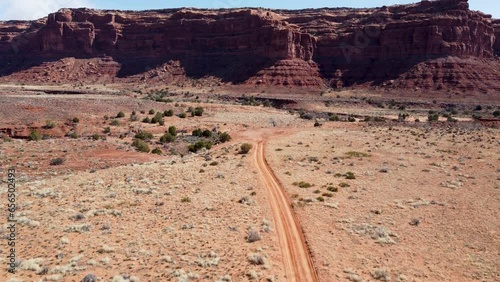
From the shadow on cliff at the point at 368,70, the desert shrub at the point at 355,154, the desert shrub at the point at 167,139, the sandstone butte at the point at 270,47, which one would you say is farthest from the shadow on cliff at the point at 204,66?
the desert shrub at the point at 355,154

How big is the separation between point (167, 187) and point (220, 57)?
8945cm

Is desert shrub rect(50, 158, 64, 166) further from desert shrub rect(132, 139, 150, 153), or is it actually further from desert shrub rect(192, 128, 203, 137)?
desert shrub rect(192, 128, 203, 137)

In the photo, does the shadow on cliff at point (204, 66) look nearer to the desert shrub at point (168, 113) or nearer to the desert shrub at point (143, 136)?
the desert shrub at point (168, 113)

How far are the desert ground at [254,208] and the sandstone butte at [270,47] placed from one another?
193 ft

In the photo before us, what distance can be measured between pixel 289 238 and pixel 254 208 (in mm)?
2819

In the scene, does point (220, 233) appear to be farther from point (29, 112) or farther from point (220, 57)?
point (220, 57)

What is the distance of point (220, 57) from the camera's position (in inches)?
4085

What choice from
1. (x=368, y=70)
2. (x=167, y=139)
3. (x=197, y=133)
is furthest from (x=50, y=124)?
(x=368, y=70)

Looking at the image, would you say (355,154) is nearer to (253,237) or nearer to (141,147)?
(141,147)

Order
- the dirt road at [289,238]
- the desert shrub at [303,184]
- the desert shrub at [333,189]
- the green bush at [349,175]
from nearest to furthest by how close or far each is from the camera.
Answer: the dirt road at [289,238]
the desert shrub at [333,189]
the desert shrub at [303,184]
the green bush at [349,175]

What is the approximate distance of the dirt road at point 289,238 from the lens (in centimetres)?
1060

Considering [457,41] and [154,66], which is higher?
[457,41]

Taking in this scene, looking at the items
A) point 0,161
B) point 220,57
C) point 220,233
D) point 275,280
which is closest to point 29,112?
point 0,161

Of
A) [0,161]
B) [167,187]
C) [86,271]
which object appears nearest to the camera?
[86,271]
